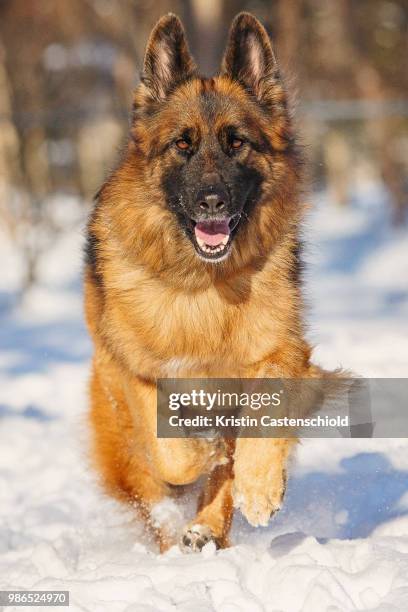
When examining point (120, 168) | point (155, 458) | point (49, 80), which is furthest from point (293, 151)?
point (49, 80)

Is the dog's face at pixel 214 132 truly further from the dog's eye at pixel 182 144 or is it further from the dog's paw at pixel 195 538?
the dog's paw at pixel 195 538

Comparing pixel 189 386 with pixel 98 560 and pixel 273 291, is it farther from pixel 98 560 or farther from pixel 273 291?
pixel 98 560

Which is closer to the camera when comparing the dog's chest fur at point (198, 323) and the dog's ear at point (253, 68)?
the dog's chest fur at point (198, 323)

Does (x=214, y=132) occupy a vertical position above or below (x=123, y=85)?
below

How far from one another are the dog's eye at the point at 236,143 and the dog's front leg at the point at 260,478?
4.18ft

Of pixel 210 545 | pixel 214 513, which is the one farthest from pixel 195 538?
pixel 210 545

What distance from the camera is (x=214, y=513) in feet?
13.5

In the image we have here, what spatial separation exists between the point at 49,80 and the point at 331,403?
13.5 m

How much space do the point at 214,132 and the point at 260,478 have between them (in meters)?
1.49

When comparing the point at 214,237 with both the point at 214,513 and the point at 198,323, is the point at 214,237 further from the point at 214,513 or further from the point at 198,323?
the point at 214,513

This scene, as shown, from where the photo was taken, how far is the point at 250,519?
12.0 feet

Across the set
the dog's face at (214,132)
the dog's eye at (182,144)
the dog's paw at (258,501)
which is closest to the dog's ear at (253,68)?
the dog's face at (214,132)

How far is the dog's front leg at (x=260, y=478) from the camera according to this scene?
12.0 ft

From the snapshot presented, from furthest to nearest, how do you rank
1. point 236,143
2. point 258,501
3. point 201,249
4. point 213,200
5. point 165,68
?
point 165,68
point 236,143
point 201,249
point 213,200
point 258,501
